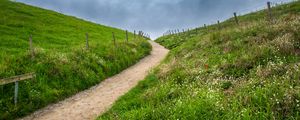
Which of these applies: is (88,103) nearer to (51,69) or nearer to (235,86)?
(51,69)

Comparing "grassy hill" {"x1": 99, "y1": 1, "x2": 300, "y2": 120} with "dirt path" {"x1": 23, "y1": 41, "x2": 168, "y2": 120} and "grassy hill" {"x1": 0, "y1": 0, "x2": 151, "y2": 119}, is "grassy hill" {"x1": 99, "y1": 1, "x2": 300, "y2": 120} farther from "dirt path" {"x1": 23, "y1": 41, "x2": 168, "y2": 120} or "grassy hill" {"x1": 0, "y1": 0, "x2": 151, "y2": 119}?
"grassy hill" {"x1": 0, "y1": 0, "x2": 151, "y2": 119}

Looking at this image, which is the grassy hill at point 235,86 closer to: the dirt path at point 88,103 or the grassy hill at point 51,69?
the dirt path at point 88,103

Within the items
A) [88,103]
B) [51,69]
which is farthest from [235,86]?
[51,69]

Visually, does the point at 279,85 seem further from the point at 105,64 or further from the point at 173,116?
the point at 105,64

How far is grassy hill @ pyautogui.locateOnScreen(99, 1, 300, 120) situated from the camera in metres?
9.52

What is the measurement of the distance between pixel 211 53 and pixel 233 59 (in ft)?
14.0

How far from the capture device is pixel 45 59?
21.8 metres

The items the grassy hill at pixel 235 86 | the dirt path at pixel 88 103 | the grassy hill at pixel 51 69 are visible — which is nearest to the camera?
the grassy hill at pixel 235 86

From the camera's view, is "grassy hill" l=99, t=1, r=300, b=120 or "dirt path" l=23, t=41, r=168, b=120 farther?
"dirt path" l=23, t=41, r=168, b=120

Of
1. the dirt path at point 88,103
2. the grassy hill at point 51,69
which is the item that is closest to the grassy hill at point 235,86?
the dirt path at point 88,103

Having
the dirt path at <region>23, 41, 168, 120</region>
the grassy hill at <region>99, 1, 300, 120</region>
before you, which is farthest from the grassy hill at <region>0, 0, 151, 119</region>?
the grassy hill at <region>99, 1, 300, 120</region>

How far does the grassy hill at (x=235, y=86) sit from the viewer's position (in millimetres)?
9516

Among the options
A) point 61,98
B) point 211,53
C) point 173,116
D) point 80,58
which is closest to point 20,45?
point 80,58

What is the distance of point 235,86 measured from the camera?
12422 millimetres
